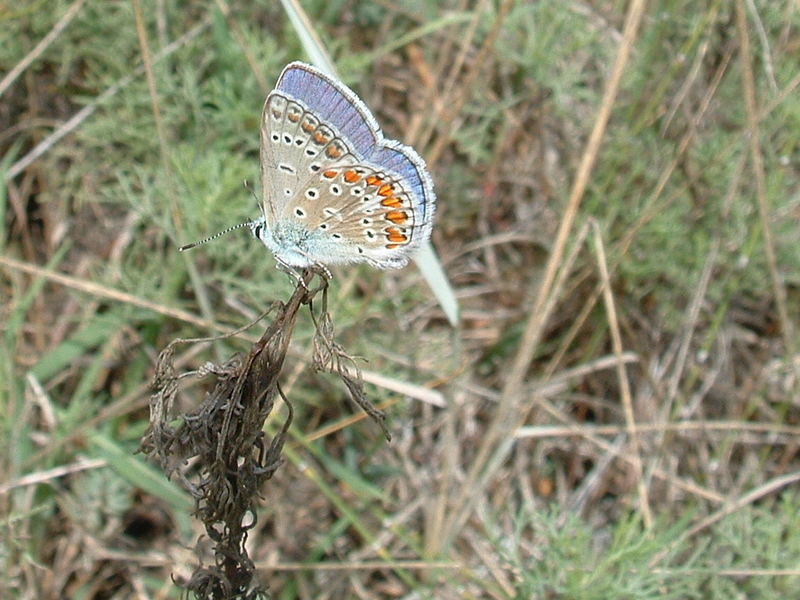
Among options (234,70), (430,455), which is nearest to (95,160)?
(234,70)

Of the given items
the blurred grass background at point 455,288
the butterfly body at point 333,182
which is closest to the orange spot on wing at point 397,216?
the butterfly body at point 333,182

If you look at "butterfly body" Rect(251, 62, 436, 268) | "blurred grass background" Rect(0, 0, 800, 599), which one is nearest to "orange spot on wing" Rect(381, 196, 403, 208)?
"butterfly body" Rect(251, 62, 436, 268)

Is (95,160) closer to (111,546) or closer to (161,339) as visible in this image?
(161,339)

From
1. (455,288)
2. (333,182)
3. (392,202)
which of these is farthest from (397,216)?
(455,288)

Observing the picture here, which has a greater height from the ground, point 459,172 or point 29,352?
point 459,172

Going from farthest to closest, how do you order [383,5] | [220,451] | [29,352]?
1. [383,5]
2. [29,352]
3. [220,451]

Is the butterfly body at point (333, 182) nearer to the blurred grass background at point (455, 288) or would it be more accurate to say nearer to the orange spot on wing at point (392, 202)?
the orange spot on wing at point (392, 202)
